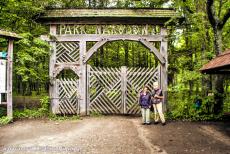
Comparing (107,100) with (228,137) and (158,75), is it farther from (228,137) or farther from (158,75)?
(228,137)

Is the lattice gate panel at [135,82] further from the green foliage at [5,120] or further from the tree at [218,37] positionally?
the green foliage at [5,120]

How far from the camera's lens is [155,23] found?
578 inches

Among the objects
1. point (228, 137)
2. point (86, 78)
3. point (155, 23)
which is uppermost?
point (155, 23)

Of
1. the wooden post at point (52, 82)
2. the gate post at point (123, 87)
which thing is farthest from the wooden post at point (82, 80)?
the gate post at point (123, 87)

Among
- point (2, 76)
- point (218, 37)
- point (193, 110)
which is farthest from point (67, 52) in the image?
point (218, 37)

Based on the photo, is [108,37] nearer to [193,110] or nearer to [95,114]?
[95,114]

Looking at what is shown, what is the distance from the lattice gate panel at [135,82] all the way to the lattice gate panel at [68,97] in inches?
91.3

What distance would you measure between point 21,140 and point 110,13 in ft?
24.9

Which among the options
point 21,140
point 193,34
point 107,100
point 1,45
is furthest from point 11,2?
point 193,34

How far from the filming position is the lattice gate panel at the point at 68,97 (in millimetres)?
14655

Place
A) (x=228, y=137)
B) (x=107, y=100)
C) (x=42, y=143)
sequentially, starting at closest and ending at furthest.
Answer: (x=42, y=143)
(x=228, y=137)
(x=107, y=100)

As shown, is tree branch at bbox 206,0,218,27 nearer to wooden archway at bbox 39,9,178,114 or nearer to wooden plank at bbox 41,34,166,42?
wooden archway at bbox 39,9,178,114

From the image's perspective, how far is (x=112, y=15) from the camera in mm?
14484

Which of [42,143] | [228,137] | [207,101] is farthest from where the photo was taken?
[207,101]
